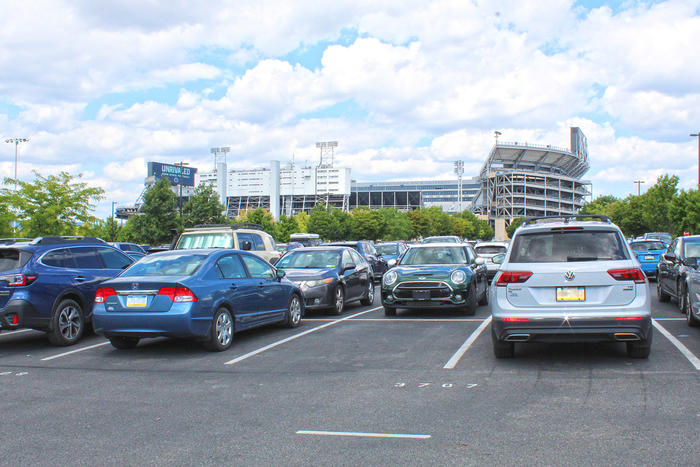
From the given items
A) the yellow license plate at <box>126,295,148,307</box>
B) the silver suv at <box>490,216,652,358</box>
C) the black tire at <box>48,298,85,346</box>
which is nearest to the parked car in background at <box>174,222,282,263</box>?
the black tire at <box>48,298,85,346</box>

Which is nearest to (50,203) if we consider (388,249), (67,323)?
(388,249)

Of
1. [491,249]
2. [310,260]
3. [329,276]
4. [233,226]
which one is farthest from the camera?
[491,249]

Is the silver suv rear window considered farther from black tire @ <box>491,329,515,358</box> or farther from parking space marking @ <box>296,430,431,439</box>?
parking space marking @ <box>296,430,431,439</box>

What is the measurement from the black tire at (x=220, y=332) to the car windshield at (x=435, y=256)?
5.29 metres

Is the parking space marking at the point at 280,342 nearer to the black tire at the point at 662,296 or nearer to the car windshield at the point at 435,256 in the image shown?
the car windshield at the point at 435,256

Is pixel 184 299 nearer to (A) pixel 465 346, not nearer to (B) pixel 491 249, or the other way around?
(A) pixel 465 346

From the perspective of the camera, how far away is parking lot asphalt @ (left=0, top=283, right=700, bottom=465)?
14.8ft

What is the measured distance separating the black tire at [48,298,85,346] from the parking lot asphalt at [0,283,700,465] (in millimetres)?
275

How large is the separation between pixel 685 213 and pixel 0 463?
174 ft

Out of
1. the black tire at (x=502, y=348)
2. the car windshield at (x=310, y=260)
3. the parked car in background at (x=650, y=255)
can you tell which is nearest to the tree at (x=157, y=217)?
the parked car in background at (x=650, y=255)

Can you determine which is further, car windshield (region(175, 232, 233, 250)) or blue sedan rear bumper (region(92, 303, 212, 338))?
car windshield (region(175, 232, 233, 250))

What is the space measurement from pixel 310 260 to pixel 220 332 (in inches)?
215

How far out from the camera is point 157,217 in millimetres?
56219

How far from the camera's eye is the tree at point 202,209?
185 feet
